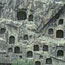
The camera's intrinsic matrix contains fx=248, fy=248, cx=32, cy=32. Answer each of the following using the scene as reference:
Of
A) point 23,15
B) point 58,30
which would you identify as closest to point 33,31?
point 23,15

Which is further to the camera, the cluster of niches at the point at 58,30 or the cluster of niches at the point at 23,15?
the cluster of niches at the point at 23,15

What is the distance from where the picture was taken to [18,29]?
1037 inches

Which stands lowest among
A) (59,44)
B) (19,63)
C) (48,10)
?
(19,63)

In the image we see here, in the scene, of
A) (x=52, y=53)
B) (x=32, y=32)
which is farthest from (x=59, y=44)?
(x=32, y=32)

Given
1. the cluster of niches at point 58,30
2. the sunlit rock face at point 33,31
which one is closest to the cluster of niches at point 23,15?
the sunlit rock face at point 33,31

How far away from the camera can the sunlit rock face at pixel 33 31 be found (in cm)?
2578

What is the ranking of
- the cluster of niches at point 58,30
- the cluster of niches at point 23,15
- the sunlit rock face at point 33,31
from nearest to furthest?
the sunlit rock face at point 33,31
the cluster of niches at point 58,30
the cluster of niches at point 23,15

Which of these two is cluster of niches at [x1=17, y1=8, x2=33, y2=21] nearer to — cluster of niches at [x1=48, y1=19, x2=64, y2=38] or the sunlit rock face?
the sunlit rock face

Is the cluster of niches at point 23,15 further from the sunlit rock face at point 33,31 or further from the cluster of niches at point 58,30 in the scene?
the cluster of niches at point 58,30

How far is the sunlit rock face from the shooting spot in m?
25.8

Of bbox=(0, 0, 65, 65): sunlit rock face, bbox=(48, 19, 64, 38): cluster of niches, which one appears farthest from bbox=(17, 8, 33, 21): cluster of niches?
bbox=(48, 19, 64, 38): cluster of niches

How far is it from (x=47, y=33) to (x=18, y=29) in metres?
3.12

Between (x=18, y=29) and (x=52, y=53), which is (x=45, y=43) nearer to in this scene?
(x=52, y=53)

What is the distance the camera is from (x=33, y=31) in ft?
86.4
